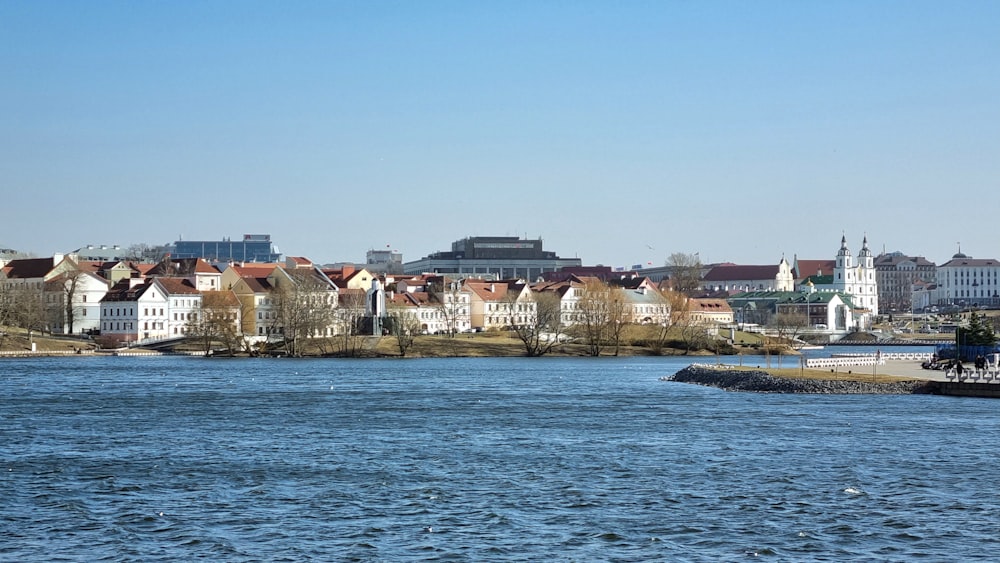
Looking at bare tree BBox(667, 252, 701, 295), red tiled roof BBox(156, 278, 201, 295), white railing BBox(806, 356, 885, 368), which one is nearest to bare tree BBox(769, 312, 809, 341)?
bare tree BBox(667, 252, 701, 295)

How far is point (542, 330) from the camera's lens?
125875mm

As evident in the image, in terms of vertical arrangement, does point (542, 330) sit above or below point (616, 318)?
below

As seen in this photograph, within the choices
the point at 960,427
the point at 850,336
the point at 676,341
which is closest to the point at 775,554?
the point at 960,427

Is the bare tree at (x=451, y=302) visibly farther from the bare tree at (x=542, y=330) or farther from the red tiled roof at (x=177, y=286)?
the red tiled roof at (x=177, y=286)

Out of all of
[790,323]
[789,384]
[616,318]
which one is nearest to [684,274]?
[790,323]

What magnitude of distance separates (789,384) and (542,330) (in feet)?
198

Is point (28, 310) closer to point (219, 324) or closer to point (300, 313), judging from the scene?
point (219, 324)

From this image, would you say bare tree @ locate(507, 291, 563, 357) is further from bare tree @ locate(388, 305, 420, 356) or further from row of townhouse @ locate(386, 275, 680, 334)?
row of townhouse @ locate(386, 275, 680, 334)

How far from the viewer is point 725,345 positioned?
127 metres

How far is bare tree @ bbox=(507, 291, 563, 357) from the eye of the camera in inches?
4673

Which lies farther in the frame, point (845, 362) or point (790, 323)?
point (790, 323)

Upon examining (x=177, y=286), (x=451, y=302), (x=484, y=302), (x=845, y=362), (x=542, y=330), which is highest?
(x=177, y=286)

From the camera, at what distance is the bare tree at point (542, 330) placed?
118688 mm

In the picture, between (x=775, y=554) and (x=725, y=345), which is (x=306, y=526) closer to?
(x=775, y=554)
